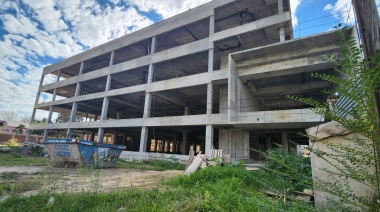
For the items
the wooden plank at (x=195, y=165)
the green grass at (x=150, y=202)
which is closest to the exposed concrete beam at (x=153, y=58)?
the wooden plank at (x=195, y=165)

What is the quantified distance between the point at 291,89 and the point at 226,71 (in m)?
6.73

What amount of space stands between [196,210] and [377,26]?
355 centimetres

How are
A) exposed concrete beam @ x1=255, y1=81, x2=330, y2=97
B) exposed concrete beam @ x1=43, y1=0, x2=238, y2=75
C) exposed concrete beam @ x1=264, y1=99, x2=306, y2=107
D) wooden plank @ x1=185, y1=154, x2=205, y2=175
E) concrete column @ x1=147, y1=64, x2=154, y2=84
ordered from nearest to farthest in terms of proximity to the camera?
wooden plank @ x1=185, y1=154, x2=205, y2=175, exposed concrete beam @ x1=255, y1=81, x2=330, y2=97, exposed concrete beam @ x1=43, y1=0, x2=238, y2=75, exposed concrete beam @ x1=264, y1=99, x2=306, y2=107, concrete column @ x1=147, y1=64, x2=154, y2=84

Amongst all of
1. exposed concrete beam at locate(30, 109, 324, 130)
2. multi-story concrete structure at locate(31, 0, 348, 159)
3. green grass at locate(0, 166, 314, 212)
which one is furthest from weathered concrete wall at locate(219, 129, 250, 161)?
green grass at locate(0, 166, 314, 212)

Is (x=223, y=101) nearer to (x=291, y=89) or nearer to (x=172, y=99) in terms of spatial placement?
(x=291, y=89)

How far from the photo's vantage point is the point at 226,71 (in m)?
14.8

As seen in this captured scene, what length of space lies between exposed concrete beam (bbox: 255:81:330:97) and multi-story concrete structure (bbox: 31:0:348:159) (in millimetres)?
74

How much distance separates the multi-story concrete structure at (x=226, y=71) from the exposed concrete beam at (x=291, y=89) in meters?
0.07

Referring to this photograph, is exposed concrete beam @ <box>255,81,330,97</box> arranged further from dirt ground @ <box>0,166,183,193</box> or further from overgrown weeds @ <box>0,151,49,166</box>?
overgrown weeds @ <box>0,151,49,166</box>

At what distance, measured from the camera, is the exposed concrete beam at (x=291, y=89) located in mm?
15874

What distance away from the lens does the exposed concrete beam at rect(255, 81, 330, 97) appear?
52.1 feet

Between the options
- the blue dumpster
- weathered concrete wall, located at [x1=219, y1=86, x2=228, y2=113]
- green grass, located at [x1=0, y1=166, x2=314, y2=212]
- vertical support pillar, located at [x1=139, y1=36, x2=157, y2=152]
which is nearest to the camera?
green grass, located at [x1=0, y1=166, x2=314, y2=212]

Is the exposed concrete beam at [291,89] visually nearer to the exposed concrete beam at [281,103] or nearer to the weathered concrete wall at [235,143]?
the exposed concrete beam at [281,103]

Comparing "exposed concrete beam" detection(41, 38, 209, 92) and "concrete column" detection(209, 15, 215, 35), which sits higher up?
"concrete column" detection(209, 15, 215, 35)
